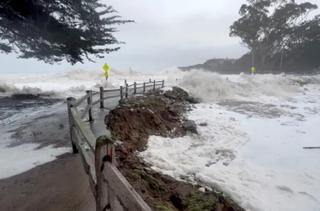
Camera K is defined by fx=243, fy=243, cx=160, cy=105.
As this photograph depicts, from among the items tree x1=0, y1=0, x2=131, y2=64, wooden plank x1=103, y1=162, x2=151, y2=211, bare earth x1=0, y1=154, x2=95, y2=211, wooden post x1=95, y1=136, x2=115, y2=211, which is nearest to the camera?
wooden plank x1=103, y1=162, x2=151, y2=211

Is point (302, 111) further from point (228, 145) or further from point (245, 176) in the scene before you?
point (245, 176)

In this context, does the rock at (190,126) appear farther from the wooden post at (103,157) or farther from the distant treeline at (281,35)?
the distant treeline at (281,35)

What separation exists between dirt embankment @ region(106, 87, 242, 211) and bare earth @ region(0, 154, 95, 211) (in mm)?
885

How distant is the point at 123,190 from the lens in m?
1.69

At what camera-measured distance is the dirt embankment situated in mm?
4590

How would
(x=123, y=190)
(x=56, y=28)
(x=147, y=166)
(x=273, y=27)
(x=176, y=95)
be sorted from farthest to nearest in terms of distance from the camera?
(x=273, y=27) < (x=176, y=95) < (x=56, y=28) < (x=147, y=166) < (x=123, y=190)

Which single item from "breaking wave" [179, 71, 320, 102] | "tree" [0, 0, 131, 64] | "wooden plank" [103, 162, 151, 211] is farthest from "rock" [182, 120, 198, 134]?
"breaking wave" [179, 71, 320, 102]

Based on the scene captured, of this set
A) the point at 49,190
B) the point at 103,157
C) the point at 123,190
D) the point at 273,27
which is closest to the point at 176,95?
the point at 49,190

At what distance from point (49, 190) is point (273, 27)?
173ft

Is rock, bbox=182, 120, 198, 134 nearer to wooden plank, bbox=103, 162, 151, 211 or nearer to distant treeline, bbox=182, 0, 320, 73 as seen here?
wooden plank, bbox=103, 162, 151, 211

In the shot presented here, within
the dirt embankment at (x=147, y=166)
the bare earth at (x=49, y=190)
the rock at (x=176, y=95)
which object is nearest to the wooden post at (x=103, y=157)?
the bare earth at (x=49, y=190)

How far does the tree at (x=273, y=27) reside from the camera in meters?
46.8

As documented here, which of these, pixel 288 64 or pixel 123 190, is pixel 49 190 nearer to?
pixel 123 190

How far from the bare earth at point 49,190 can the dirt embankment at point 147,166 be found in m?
0.89
